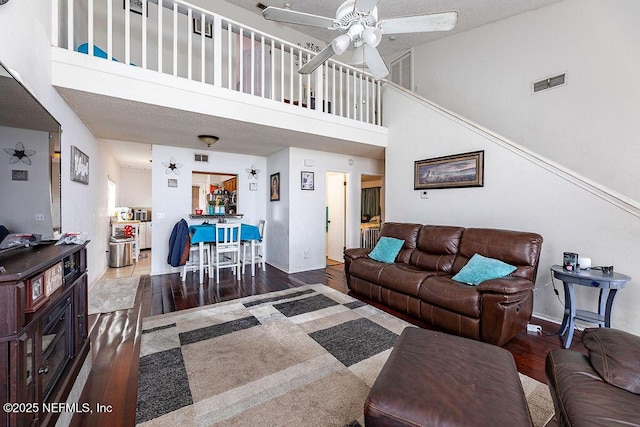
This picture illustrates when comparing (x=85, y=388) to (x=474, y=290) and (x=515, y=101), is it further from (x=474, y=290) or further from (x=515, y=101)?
(x=515, y=101)

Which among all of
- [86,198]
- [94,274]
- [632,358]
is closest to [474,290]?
[632,358]

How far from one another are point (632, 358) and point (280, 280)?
3.96 meters

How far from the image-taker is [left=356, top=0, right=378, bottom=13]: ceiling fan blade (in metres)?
1.97

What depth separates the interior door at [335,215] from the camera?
602 centimetres

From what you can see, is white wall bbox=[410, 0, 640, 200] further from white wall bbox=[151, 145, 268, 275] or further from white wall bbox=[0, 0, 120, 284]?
white wall bbox=[0, 0, 120, 284]

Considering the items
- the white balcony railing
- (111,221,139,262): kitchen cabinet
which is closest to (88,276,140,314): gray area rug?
(111,221,139,262): kitchen cabinet

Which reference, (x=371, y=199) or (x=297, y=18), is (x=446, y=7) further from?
(x=371, y=199)

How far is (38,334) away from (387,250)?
342cm

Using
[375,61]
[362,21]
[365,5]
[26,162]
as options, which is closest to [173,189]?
[26,162]

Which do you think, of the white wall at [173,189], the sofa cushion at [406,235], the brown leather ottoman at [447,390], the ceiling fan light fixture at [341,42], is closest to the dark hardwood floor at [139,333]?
the white wall at [173,189]

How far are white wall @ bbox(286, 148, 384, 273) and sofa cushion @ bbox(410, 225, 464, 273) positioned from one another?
2.23 metres

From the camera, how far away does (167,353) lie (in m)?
2.22

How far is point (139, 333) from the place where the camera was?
258 centimetres

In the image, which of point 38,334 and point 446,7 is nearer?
point 38,334
